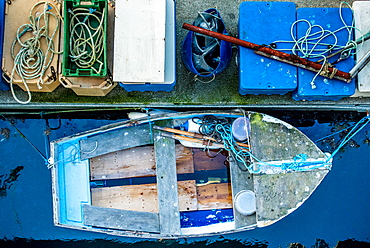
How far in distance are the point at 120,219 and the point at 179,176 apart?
3.34 feet

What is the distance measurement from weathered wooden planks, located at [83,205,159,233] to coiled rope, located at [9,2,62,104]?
170 cm

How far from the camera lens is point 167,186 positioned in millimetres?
4781

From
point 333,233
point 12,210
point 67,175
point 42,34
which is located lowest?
point 333,233

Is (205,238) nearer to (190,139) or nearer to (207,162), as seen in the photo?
(207,162)

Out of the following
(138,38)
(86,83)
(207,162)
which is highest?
(138,38)

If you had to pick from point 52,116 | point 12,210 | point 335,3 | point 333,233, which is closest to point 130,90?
point 52,116

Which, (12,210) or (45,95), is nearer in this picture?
(45,95)

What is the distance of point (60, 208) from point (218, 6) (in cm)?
348

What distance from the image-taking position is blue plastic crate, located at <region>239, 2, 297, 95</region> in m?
4.35

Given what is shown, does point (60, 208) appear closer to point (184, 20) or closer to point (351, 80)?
point (184, 20)

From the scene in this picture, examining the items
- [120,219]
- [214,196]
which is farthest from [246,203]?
[120,219]

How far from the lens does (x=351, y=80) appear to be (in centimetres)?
439

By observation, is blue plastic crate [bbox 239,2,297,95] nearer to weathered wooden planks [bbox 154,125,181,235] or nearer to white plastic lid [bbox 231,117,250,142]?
white plastic lid [bbox 231,117,250,142]

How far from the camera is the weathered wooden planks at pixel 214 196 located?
5.10 meters
